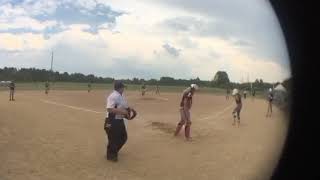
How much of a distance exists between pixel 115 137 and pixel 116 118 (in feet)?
1.31

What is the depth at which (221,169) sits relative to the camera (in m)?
10.8

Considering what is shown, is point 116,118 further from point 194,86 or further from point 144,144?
point 194,86

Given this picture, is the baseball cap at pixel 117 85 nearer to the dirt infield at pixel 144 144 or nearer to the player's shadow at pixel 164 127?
the dirt infield at pixel 144 144

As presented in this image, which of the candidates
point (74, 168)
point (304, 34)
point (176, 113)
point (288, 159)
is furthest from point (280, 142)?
point (176, 113)

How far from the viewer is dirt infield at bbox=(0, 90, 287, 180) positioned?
10156 mm

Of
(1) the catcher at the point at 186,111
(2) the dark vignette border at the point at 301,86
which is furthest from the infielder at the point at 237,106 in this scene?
(2) the dark vignette border at the point at 301,86

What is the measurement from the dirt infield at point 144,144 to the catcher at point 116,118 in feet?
0.81

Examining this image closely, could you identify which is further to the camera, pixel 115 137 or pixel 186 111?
pixel 186 111

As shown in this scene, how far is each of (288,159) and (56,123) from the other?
8.05 metres

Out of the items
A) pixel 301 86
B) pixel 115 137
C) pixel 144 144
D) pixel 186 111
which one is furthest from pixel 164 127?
pixel 301 86

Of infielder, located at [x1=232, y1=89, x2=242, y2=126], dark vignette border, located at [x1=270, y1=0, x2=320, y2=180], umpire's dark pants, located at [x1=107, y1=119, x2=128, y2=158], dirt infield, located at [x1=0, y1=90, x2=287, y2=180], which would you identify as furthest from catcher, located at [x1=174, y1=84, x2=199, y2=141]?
dark vignette border, located at [x1=270, y1=0, x2=320, y2=180]

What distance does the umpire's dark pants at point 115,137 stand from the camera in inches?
423

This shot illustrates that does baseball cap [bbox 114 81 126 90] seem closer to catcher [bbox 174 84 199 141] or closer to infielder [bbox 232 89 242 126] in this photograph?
catcher [bbox 174 84 199 141]

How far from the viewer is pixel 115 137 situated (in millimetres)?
10906
